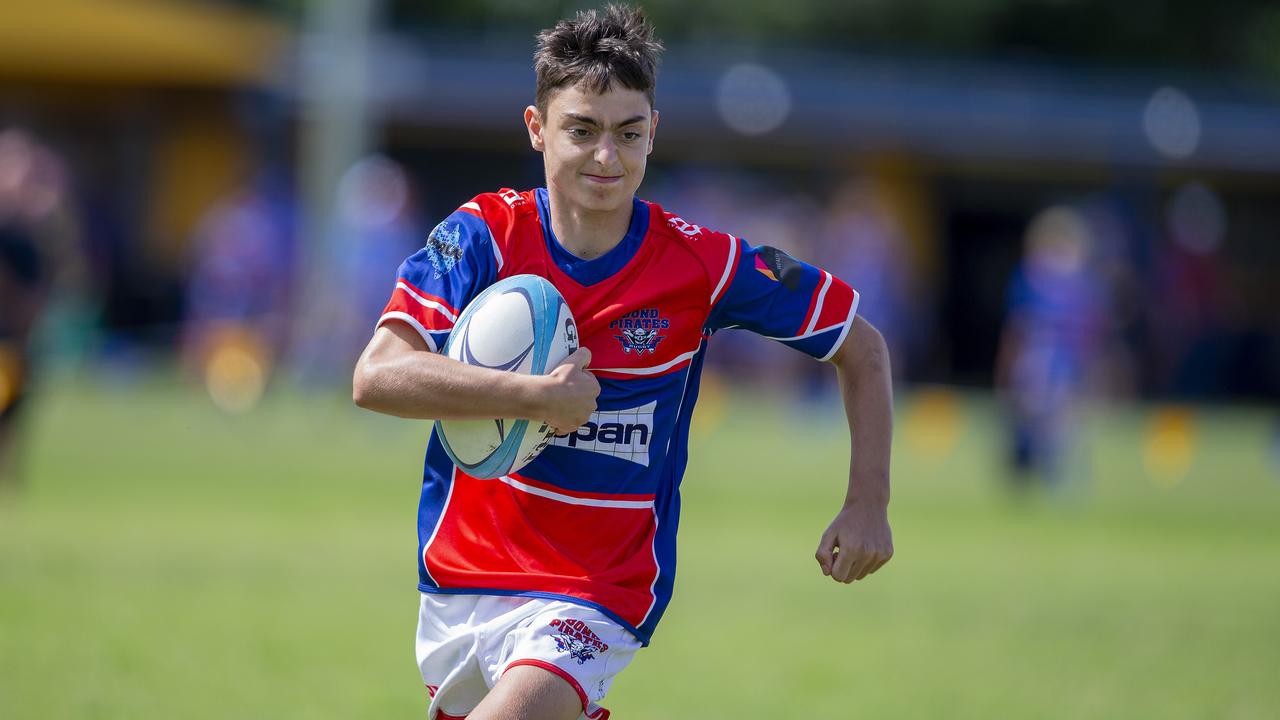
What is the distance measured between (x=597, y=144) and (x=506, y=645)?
1349 millimetres

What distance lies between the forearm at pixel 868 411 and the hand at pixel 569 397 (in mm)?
Result: 824

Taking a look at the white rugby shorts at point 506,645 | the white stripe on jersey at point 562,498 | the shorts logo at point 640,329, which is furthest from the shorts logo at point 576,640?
the shorts logo at point 640,329

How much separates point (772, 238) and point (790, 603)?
39.6ft

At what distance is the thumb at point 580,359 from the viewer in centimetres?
401

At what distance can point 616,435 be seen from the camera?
429cm

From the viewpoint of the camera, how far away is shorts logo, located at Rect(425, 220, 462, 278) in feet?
13.6

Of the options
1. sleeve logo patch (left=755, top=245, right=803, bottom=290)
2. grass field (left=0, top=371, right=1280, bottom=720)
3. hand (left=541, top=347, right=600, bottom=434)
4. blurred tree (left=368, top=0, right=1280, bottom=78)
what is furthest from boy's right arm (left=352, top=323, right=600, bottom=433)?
blurred tree (left=368, top=0, right=1280, bottom=78)

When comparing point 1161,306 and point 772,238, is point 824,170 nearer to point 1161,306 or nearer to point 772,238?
point 1161,306

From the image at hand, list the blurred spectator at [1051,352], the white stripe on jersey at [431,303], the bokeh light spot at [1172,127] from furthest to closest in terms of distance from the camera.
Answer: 1. the bokeh light spot at [1172,127]
2. the blurred spectator at [1051,352]
3. the white stripe on jersey at [431,303]

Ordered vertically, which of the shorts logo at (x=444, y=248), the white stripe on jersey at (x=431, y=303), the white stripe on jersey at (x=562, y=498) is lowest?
the white stripe on jersey at (x=562, y=498)

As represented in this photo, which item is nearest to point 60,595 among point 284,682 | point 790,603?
point 284,682

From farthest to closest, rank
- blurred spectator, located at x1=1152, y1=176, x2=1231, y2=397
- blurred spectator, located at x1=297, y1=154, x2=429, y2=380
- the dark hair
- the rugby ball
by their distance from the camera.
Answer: blurred spectator, located at x1=1152, y1=176, x2=1231, y2=397 < blurred spectator, located at x1=297, y1=154, x2=429, y2=380 < the dark hair < the rugby ball

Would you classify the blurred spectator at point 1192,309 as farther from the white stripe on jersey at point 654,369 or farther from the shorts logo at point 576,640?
the shorts logo at point 576,640

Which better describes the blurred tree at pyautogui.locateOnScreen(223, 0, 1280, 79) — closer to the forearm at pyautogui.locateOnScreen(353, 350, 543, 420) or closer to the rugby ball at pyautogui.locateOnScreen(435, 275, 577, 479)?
the rugby ball at pyautogui.locateOnScreen(435, 275, 577, 479)
